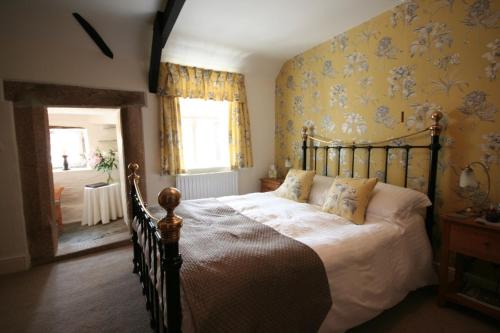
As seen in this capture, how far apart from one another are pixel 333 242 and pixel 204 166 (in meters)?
2.52

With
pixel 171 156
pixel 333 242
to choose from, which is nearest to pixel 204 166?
pixel 171 156

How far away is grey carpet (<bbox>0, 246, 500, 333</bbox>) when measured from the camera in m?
1.70

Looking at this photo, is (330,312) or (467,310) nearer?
(330,312)

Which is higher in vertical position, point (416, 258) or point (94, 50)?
point (94, 50)

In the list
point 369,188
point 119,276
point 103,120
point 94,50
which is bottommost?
point 119,276

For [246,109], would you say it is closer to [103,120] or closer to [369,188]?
[369,188]

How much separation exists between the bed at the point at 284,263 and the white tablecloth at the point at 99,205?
6.37ft

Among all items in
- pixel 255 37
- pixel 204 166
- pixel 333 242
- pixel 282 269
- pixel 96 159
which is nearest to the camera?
pixel 282 269

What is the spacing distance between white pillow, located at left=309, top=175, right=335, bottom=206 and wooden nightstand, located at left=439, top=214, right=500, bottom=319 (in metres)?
1.05

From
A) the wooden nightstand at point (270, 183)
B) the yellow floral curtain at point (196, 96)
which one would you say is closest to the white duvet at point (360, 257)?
the wooden nightstand at point (270, 183)

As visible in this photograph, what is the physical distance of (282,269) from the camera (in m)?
1.29

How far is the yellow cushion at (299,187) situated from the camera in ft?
8.88

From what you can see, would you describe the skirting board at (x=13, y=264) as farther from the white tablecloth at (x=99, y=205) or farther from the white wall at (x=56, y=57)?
the white tablecloth at (x=99, y=205)

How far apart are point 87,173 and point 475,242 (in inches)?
209
